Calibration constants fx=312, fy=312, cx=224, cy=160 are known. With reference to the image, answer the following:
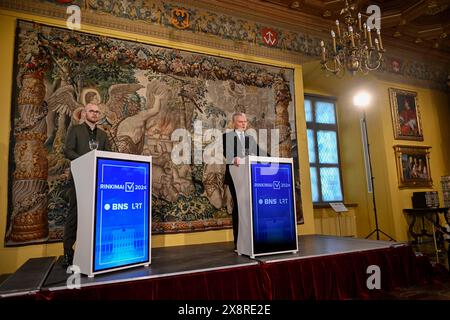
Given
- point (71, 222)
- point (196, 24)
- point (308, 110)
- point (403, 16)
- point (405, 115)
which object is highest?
point (403, 16)

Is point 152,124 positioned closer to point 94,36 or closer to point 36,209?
point 94,36

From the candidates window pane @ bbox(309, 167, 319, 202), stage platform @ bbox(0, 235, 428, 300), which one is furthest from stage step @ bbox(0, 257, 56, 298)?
window pane @ bbox(309, 167, 319, 202)

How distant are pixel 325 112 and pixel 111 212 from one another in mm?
6373

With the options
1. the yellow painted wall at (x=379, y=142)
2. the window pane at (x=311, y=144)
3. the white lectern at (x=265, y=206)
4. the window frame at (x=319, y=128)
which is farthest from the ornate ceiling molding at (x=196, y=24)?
the white lectern at (x=265, y=206)

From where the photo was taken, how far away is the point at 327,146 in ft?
25.0

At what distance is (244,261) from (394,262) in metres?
1.88

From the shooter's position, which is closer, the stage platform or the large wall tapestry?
the stage platform

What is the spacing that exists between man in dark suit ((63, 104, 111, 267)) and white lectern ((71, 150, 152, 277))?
329 millimetres

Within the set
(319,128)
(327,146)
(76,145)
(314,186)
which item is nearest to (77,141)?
(76,145)

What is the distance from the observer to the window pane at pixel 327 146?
749 centimetres

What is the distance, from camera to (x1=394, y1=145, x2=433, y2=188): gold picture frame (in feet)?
22.4

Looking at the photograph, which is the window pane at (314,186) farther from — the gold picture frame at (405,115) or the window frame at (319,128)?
the gold picture frame at (405,115)

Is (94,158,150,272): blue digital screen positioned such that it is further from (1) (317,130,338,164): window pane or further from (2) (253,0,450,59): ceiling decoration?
(1) (317,130,338,164): window pane

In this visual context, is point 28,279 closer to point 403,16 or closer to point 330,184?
point 330,184
